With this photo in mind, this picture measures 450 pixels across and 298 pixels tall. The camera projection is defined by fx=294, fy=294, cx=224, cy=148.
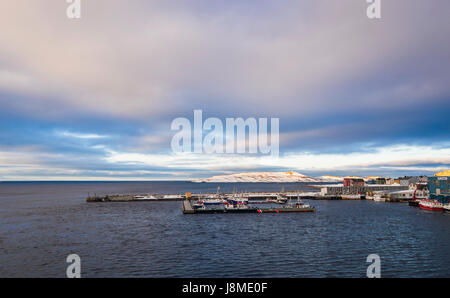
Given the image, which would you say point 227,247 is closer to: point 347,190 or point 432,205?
point 432,205

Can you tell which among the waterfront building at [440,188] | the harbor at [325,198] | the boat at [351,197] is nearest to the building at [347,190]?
the harbor at [325,198]

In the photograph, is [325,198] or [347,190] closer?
[325,198]

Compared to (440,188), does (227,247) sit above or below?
below

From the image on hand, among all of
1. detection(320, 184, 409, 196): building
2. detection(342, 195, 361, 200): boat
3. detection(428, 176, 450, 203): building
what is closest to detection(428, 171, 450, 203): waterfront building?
detection(428, 176, 450, 203): building

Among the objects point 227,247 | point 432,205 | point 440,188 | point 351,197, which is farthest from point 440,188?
point 227,247

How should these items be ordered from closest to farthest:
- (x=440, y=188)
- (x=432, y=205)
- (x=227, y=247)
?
(x=227, y=247), (x=432, y=205), (x=440, y=188)

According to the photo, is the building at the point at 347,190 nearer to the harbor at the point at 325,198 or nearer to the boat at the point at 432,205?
the harbor at the point at 325,198

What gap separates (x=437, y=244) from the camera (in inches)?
1748

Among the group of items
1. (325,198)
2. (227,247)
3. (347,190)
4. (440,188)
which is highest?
(440,188)

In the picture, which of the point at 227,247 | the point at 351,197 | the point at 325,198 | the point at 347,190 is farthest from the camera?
the point at 347,190

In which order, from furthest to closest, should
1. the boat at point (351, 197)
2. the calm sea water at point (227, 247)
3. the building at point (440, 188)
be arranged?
the boat at point (351, 197) → the building at point (440, 188) → the calm sea water at point (227, 247)

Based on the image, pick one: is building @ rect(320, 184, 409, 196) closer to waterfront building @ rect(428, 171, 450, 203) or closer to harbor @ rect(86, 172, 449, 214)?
harbor @ rect(86, 172, 449, 214)
